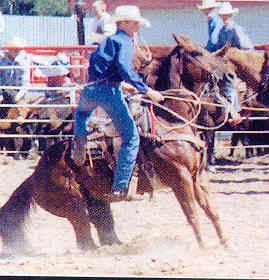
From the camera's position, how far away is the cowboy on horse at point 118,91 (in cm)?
477

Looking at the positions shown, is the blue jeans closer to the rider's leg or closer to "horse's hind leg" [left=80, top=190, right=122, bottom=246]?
the rider's leg

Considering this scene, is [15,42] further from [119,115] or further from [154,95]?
[154,95]

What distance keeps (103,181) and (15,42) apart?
A: 3.78m

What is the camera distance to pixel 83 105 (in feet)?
16.6

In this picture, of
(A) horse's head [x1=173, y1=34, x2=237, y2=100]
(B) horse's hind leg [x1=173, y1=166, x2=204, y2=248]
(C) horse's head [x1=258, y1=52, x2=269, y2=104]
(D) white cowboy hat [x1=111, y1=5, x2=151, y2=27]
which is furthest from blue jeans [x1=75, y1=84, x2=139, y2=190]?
(C) horse's head [x1=258, y1=52, x2=269, y2=104]

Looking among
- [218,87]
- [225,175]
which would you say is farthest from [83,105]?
[225,175]

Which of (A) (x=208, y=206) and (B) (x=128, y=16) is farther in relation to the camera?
(A) (x=208, y=206)

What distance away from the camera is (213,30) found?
693cm

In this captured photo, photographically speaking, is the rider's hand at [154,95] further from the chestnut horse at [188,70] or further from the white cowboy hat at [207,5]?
the white cowboy hat at [207,5]

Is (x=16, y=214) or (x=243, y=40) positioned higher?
(x=243, y=40)

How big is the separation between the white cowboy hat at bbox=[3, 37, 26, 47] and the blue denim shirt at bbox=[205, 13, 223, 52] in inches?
110

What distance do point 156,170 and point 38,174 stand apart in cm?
108

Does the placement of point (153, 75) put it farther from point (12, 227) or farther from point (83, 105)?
point (12, 227)

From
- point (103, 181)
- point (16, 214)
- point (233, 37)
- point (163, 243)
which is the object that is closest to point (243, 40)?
point (233, 37)
